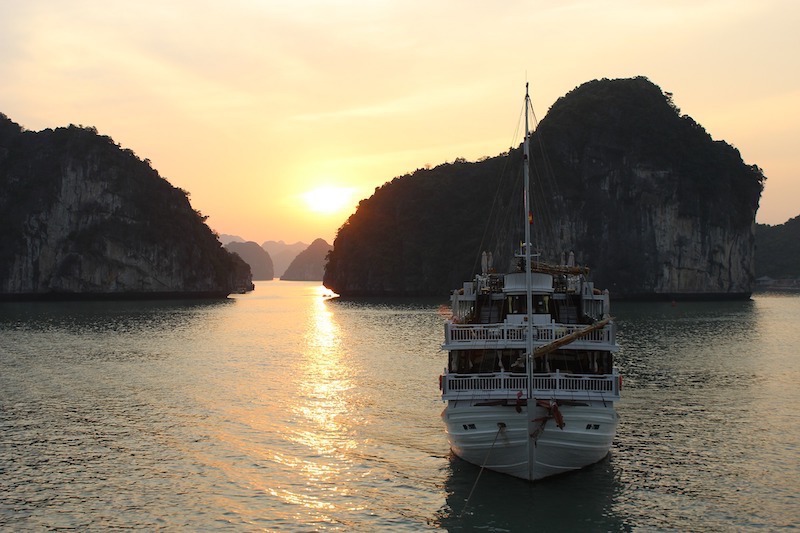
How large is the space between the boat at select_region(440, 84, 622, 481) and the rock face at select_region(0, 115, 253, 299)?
574 ft

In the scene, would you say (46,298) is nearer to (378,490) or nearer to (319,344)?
(319,344)

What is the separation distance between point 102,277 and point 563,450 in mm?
179770

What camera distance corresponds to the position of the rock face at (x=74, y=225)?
186 metres

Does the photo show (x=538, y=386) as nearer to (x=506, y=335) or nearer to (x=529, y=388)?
(x=529, y=388)

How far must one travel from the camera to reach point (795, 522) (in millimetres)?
22578

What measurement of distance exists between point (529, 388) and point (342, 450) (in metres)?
10.1

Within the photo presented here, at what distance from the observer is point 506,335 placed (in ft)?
91.4

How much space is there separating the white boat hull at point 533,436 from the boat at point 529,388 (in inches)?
1.3

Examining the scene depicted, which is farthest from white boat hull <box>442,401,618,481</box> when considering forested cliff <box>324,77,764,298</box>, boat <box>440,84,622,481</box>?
forested cliff <box>324,77,764,298</box>

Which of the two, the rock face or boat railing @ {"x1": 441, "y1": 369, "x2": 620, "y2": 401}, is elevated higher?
the rock face

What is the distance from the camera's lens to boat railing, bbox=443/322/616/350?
90.8 ft

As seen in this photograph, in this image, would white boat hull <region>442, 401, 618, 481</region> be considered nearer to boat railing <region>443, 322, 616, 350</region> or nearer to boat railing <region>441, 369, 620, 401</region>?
boat railing <region>441, 369, 620, 401</region>

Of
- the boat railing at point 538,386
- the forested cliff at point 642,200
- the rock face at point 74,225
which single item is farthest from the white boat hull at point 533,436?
the rock face at point 74,225

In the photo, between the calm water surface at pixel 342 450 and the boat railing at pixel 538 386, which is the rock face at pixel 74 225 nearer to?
the calm water surface at pixel 342 450
